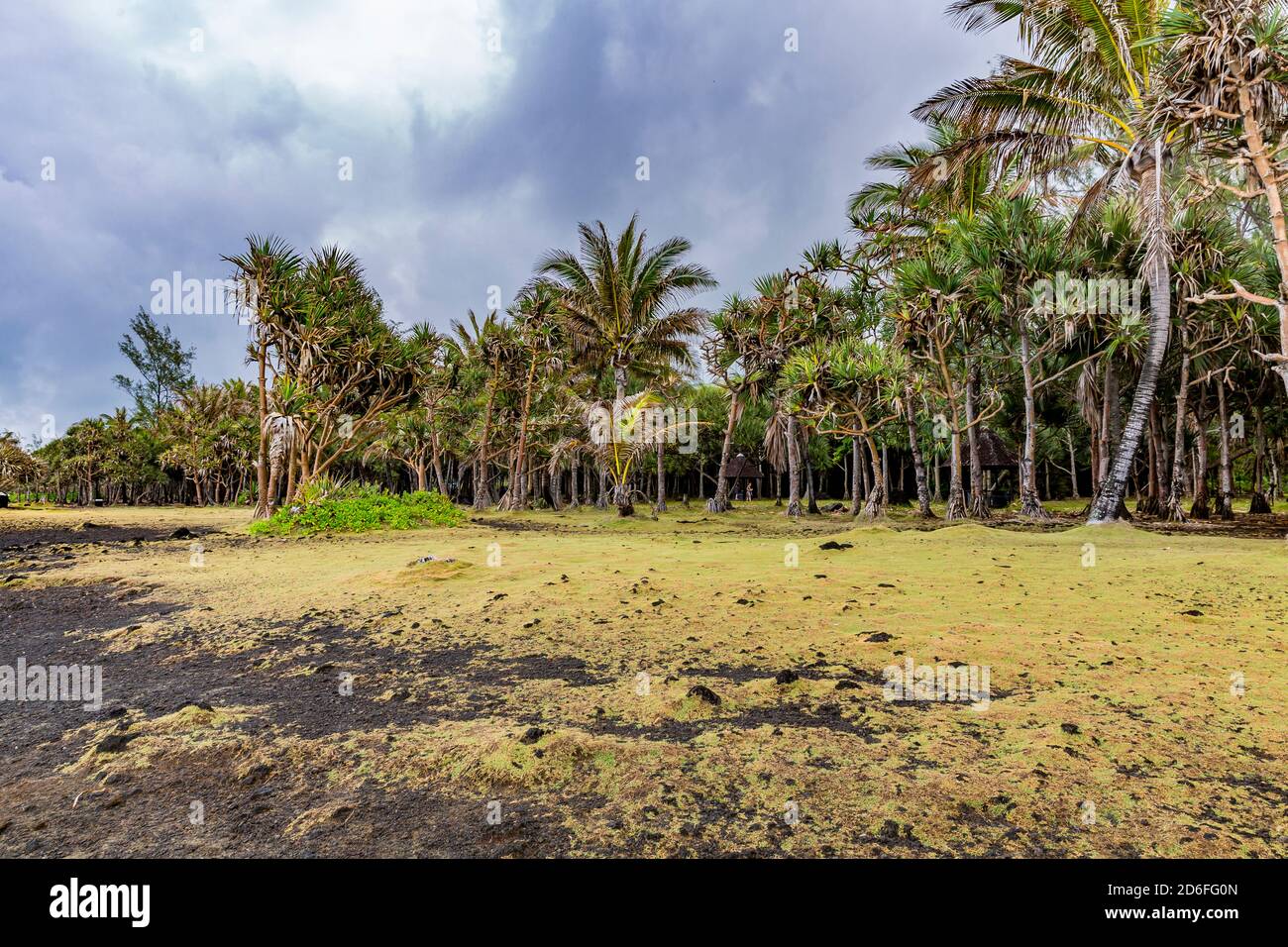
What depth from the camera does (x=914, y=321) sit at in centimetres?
1959

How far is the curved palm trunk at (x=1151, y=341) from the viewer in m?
12.6

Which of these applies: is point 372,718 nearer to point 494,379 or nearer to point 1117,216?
point 1117,216

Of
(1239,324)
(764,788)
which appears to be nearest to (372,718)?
(764,788)

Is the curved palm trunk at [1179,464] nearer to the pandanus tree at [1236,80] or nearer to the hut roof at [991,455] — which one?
the pandanus tree at [1236,80]

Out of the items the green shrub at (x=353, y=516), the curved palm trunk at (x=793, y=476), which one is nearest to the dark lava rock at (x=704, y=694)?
the green shrub at (x=353, y=516)

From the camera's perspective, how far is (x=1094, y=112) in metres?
14.8

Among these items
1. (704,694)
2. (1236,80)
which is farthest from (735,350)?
(704,694)

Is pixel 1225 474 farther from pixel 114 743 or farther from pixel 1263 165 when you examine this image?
pixel 114 743

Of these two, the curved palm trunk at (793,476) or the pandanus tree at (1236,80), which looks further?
the curved palm trunk at (793,476)

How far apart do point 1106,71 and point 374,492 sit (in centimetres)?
2280

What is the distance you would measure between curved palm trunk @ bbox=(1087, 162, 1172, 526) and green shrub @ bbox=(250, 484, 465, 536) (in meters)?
17.2

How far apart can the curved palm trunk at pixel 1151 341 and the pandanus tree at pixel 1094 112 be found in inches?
0.9

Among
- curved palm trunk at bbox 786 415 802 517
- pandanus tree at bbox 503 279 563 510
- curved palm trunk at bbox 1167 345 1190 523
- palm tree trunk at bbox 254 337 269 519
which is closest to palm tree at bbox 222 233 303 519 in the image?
palm tree trunk at bbox 254 337 269 519

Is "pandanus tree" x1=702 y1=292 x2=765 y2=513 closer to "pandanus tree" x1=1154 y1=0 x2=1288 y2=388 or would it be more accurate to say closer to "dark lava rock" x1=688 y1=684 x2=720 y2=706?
"pandanus tree" x1=1154 y1=0 x2=1288 y2=388
